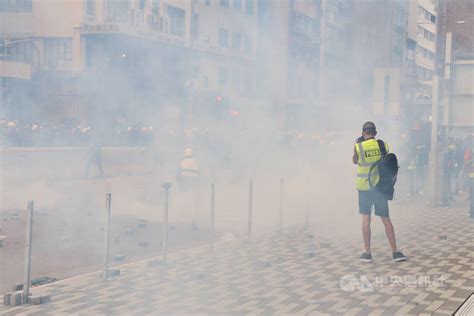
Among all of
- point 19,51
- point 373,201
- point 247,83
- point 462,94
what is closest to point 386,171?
point 373,201

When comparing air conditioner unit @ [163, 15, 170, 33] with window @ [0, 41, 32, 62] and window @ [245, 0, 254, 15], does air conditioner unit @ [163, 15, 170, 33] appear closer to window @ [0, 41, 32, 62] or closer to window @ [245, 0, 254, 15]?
window @ [0, 41, 32, 62]

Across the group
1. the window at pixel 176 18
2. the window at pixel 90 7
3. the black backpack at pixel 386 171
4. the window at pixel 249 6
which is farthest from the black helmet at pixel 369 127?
the window at pixel 90 7

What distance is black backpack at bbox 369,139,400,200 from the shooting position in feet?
19.6

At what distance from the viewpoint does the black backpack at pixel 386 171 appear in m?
5.96

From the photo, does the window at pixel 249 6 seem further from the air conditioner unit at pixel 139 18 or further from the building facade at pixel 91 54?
the air conditioner unit at pixel 139 18

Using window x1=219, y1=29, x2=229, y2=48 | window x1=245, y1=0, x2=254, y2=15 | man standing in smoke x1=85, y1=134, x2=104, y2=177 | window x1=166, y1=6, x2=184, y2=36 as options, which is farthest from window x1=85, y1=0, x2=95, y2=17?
man standing in smoke x1=85, y1=134, x2=104, y2=177

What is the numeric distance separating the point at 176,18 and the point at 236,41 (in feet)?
5.68

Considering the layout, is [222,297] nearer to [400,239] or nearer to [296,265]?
[296,265]

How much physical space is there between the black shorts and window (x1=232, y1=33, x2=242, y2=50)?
1.65m

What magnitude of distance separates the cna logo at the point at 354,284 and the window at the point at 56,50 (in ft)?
8.04

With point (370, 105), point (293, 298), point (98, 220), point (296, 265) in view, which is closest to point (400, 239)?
point (296, 265)

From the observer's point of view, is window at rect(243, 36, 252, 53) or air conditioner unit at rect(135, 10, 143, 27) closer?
air conditioner unit at rect(135, 10, 143, 27)

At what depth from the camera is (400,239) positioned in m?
7.46

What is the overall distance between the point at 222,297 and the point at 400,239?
336cm
